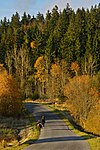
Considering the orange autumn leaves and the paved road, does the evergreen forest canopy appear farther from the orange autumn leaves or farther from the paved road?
the paved road

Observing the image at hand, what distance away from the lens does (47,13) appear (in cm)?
15350

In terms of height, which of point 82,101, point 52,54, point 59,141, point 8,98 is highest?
point 52,54

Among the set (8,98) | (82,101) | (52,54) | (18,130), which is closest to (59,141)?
(18,130)

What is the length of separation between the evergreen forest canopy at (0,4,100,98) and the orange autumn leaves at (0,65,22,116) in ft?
92.4

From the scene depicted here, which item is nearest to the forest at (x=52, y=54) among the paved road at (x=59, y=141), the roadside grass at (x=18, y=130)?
the roadside grass at (x=18, y=130)

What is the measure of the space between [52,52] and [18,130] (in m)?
66.4

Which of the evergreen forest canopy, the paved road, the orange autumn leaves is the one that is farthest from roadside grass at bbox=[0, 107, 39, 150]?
the evergreen forest canopy

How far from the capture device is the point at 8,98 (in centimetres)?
5903

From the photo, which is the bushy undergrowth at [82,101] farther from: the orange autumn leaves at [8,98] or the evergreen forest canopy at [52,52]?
the evergreen forest canopy at [52,52]

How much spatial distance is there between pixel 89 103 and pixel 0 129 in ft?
62.1

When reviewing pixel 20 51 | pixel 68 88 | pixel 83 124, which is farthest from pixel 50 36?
pixel 83 124

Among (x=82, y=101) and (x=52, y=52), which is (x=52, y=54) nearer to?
(x=52, y=52)

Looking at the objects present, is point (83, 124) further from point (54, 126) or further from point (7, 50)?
point (7, 50)

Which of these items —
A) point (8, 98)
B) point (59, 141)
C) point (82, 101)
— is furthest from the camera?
point (82, 101)
